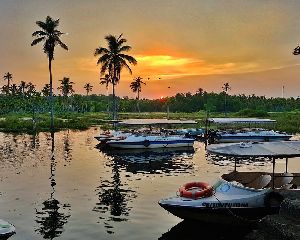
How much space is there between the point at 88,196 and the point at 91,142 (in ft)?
116

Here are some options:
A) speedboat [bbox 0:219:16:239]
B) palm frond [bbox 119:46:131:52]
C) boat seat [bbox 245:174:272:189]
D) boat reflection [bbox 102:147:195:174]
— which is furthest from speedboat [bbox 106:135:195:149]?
speedboat [bbox 0:219:16:239]

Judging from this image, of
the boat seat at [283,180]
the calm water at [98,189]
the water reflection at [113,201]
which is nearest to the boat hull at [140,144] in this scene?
the calm water at [98,189]

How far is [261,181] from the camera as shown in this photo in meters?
23.9

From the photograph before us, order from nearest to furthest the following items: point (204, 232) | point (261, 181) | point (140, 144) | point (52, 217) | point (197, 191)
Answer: point (204, 232), point (197, 191), point (52, 217), point (261, 181), point (140, 144)

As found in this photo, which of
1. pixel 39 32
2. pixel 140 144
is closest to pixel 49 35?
pixel 39 32

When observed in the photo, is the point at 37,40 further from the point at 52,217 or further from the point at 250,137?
the point at 52,217

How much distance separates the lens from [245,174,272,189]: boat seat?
926 inches

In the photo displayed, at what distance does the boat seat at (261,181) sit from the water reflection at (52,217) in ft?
35.0

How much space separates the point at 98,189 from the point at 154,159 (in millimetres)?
16396

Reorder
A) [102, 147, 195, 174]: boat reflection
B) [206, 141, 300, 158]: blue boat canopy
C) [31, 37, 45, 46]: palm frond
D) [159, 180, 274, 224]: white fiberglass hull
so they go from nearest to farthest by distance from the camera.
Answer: [159, 180, 274, 224]: white fiberglass hull < [206, 141, 300, 158]: blue boat canopy < [102, 147, 195, 174]: boat reflection < [31, 37, 45, 46]: palm frond

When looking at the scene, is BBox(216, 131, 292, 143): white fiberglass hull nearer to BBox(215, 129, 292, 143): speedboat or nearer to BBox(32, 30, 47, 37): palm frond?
BBox(215, 129, 292, 143): speedboat

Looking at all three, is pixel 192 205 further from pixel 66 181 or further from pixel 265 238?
pixel 66 181

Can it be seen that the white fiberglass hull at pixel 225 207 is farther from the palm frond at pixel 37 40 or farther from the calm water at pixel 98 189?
the palm frond at pixel 37 40

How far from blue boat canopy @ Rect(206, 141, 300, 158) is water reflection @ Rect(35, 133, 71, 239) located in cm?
887
